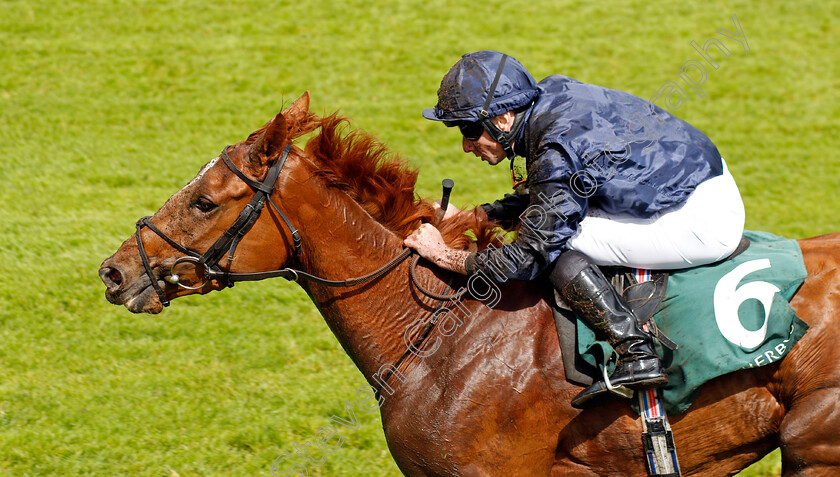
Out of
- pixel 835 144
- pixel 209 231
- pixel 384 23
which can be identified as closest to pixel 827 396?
pixel 209 231

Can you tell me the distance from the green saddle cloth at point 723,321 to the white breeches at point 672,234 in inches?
4.7

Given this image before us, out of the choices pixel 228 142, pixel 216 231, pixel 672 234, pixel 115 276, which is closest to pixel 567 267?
pixel 672 234

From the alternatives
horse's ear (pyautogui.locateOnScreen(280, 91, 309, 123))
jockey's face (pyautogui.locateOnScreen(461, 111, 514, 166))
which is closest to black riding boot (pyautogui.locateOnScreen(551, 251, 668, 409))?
jockey's face (pyautogui.locateOnScreen(461, 111, 514, 166))

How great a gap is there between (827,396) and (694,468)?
2.41ft

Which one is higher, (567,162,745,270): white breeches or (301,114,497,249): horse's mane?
(301,114,497,249): horse's mane

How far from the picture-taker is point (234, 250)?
155 inches

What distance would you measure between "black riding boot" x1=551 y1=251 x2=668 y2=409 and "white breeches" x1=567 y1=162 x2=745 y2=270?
140 millimetres

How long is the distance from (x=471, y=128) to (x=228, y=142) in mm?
8070

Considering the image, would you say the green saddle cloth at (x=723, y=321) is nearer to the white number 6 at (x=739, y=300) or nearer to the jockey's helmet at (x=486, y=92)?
the white number 6 at (x=739, y=300)

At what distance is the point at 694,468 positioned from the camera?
13.0ft

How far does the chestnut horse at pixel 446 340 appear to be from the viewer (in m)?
3.78

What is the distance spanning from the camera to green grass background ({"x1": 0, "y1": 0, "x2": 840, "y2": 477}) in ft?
20.2

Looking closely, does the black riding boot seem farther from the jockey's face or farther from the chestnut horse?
the jockey's face

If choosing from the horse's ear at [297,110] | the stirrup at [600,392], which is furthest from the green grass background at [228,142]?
the horse's ear at [297,110]
